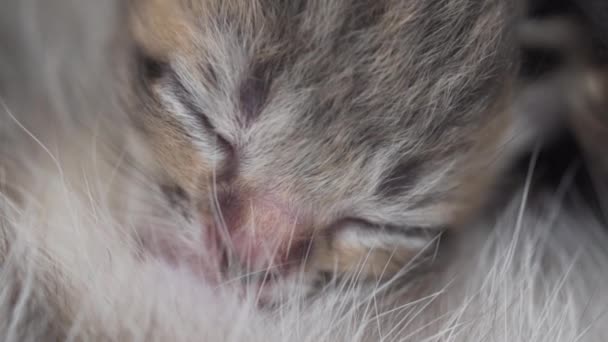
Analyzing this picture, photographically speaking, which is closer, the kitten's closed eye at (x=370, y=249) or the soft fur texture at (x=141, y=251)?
the soft fur texture at (x=141, y=251)

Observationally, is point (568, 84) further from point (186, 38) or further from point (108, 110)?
point (108, 110)

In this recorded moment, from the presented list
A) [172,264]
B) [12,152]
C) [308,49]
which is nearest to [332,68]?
Result: [308,49]

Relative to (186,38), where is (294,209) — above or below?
below

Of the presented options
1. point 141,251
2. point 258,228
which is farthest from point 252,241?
point 141,251

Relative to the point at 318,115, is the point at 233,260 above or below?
below

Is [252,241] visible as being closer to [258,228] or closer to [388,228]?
[258,228]
